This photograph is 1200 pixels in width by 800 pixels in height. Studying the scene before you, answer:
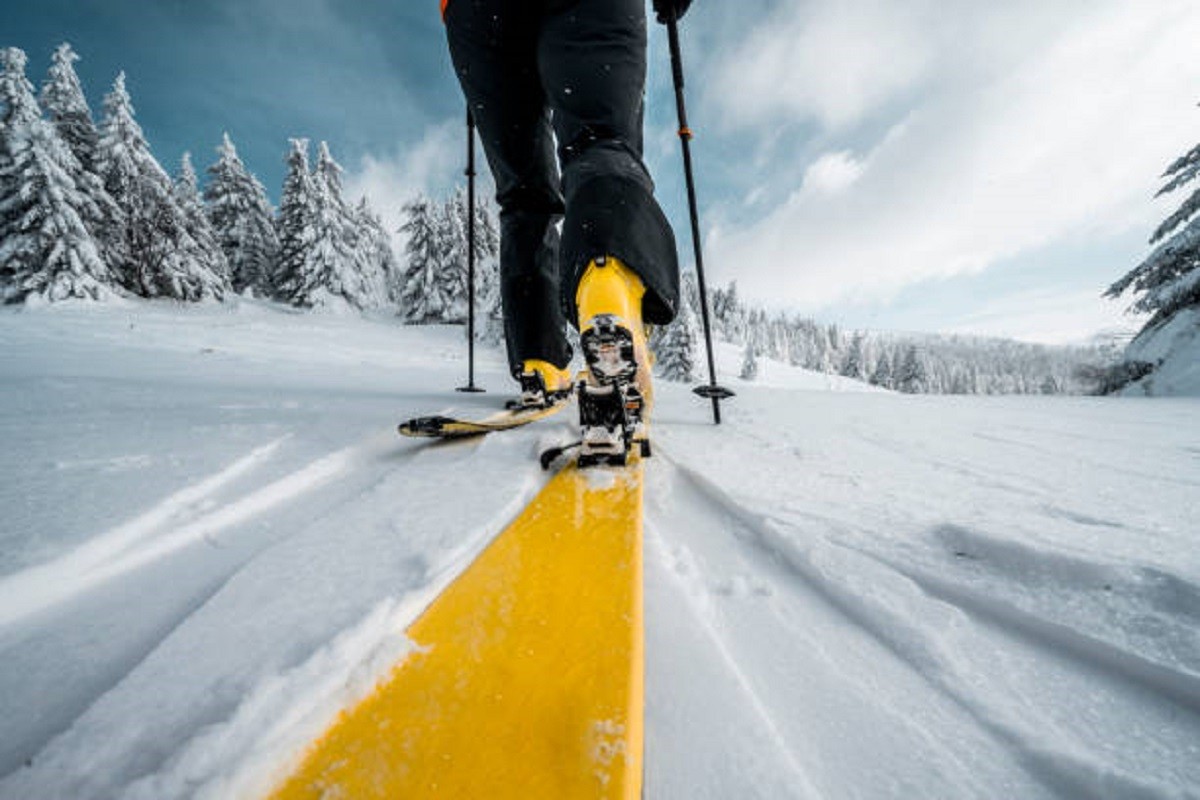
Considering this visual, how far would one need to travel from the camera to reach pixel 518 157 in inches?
59.7

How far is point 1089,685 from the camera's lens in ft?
1.30

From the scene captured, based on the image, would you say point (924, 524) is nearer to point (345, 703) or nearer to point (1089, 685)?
point (1089, 685)

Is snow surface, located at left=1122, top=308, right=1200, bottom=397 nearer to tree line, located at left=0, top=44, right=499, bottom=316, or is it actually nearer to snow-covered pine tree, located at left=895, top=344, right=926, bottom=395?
tree line, located at left=0, top=44, right=499, bottom=316

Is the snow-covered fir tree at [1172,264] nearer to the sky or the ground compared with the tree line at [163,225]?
nearer to the ground

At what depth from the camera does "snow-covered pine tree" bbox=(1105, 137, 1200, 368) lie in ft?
19.2

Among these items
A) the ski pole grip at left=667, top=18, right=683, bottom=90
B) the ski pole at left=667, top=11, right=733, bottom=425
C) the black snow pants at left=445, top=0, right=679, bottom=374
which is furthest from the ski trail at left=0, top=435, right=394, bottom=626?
the ski pole grip at left=667, top=18, right=683, bottom=90

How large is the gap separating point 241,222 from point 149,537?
88.7ft

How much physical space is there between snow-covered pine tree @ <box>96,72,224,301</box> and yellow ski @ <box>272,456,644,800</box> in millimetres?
20933

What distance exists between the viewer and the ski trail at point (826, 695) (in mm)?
344

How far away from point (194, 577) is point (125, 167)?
23.2m

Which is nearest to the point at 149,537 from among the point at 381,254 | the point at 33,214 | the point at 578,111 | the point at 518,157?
the point at 578,111

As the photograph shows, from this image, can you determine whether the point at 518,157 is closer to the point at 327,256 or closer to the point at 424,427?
the point at 424,427

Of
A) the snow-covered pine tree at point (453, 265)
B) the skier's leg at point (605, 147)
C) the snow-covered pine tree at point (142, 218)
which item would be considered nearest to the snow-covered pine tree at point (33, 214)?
the snow-covered pine tree at point (142, 218)

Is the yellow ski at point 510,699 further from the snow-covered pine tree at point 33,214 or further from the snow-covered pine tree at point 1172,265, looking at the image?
the snow-covered pine tree at point 33,214
